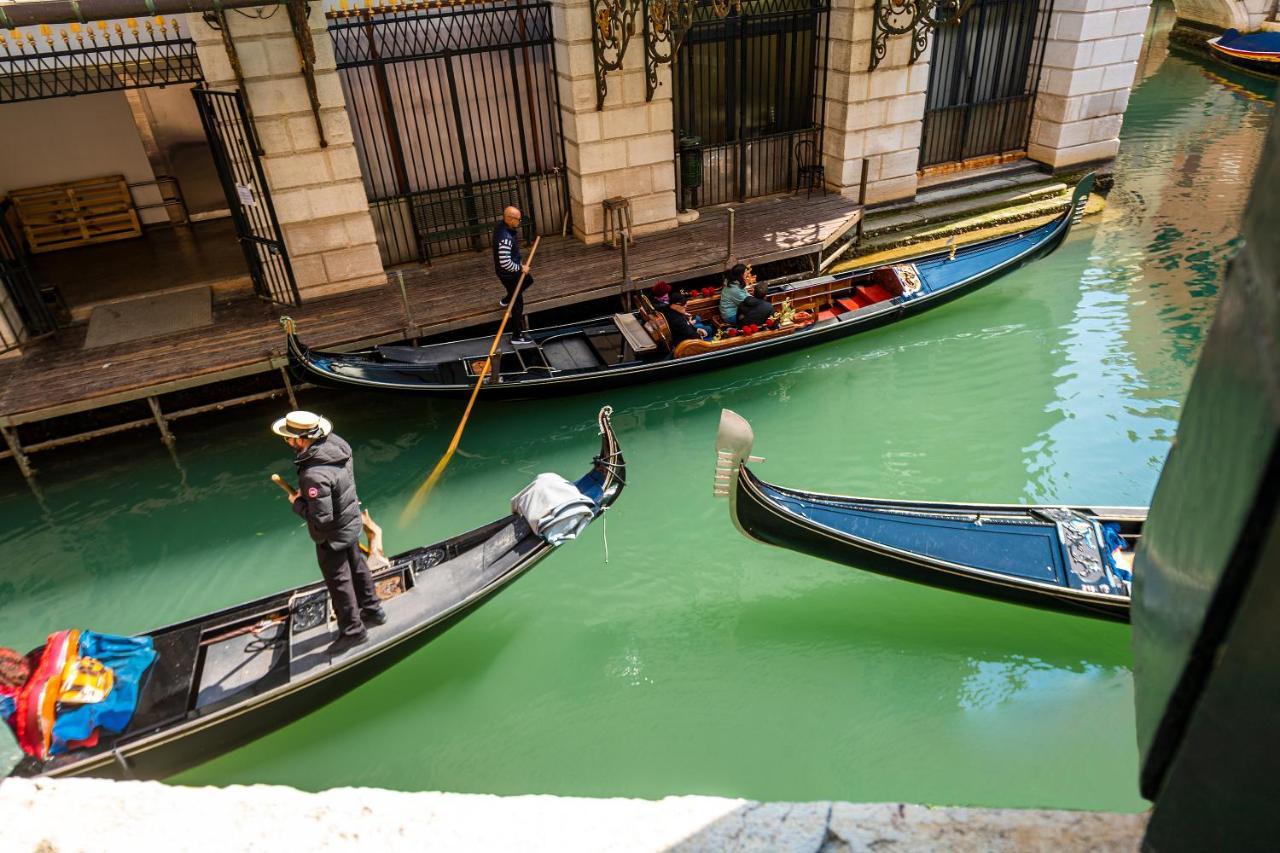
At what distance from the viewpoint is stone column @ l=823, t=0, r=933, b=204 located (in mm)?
10539

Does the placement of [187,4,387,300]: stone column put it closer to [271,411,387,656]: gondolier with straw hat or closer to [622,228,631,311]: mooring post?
[622,228,631,311]: mooring post

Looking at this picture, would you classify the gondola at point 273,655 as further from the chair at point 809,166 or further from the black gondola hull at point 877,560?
the chair at point 809,166

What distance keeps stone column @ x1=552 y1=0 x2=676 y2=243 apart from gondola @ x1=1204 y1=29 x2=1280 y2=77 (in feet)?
57.3

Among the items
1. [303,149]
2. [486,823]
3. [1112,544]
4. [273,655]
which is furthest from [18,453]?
[1112,544]

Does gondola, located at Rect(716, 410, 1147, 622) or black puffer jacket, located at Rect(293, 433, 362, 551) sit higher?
black puffer jacket, located at Rect(293, 433, 362, 551)

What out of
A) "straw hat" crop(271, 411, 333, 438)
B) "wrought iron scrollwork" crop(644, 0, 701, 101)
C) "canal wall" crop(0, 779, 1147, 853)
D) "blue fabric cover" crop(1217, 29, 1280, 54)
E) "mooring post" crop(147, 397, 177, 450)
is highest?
"wrought iron scrollwork" crop(644, 0, 701, 101)

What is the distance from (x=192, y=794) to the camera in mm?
2223

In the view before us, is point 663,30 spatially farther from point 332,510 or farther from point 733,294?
point 332,510

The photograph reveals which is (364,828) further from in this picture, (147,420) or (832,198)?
(832,198)

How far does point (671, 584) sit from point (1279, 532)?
5.99m

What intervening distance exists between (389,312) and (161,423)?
2.45 metres

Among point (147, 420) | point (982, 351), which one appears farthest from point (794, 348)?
point (147, 420)

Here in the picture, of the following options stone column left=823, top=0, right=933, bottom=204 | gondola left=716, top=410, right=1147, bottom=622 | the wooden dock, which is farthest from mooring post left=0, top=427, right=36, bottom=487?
stone column left=823, top=0, right=933, bottom=204

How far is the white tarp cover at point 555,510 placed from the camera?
5.76 m
